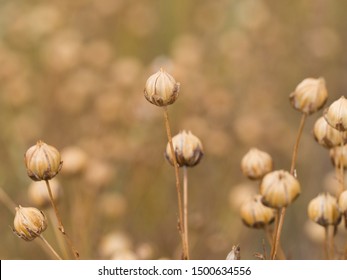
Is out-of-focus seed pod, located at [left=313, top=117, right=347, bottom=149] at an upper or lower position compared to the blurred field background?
lower

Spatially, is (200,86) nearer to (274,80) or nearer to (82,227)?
(274,80)

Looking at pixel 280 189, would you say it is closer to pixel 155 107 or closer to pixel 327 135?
pixel 327 135

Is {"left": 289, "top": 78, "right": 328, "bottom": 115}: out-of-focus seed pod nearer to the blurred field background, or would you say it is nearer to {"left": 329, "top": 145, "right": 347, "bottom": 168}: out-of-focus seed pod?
{"left": 329, "top": 145, "right": 347, "bottom": 168}: out-of-focus seed pod

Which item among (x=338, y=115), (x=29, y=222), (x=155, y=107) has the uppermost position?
(x=155, y=107)

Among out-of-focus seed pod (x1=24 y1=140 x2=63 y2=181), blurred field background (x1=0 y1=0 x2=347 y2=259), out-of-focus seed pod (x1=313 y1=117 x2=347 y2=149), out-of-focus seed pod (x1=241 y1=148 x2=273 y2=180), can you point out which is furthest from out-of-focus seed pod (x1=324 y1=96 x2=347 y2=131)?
blurred field background (x1=0 y1=0 x2=347 y2=259)

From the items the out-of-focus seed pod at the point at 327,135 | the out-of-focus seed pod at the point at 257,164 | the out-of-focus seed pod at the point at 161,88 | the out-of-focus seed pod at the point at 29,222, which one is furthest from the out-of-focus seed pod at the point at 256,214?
the out-of-focus seed pod at the point at 29,222

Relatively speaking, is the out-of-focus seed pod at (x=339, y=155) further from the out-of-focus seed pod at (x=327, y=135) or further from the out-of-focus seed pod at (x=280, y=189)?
the out-of-focus seed pod at (x=280, y=189)

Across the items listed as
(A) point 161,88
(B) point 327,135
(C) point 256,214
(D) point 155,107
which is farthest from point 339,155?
(D) point 155,107
